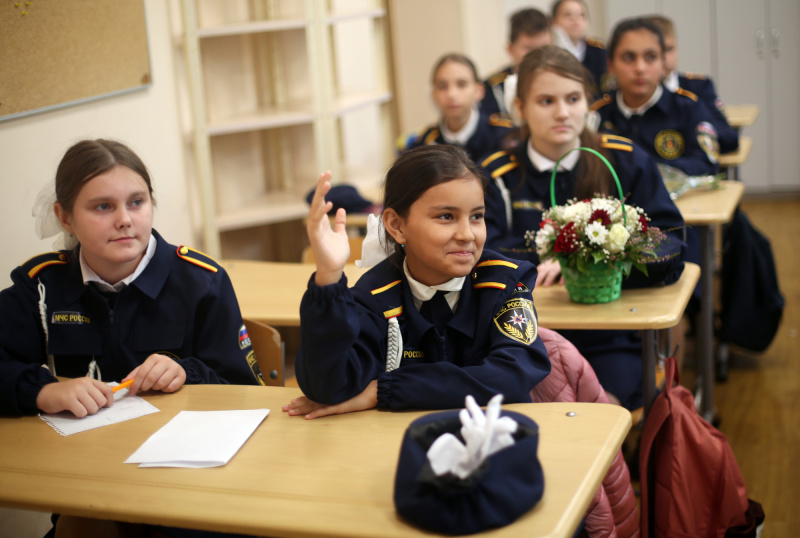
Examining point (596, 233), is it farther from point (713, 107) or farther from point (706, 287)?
point (713, 107)

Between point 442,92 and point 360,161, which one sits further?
point 360,161

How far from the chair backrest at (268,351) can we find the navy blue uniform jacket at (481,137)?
7.20ft

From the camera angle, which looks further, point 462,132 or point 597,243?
point 462,132

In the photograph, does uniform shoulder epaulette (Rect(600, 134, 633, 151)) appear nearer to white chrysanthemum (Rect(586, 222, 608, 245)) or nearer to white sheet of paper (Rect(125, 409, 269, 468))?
white chrysanthemum (Rect(586, 222, 608, 245))

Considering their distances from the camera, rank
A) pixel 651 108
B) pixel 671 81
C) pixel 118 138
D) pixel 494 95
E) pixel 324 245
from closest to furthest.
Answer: pixel 324 245, pixel 118 138, pixel 651 108, pixel 671 81, pixel 494 95

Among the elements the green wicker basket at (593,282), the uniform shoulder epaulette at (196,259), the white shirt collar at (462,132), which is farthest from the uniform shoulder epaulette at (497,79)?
the uniform shoulder epaulette at (196,259)

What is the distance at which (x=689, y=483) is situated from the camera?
6.75 feet

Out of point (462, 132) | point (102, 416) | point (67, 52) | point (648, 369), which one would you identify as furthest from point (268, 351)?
point (462, 132)

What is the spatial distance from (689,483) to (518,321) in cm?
76

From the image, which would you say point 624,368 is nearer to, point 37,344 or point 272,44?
point 37,344

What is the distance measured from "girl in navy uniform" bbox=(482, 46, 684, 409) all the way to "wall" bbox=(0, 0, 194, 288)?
4.27 ft

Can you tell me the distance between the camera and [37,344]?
6.30ft

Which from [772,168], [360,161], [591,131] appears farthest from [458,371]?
[772,168]

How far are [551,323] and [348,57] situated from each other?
359cm
